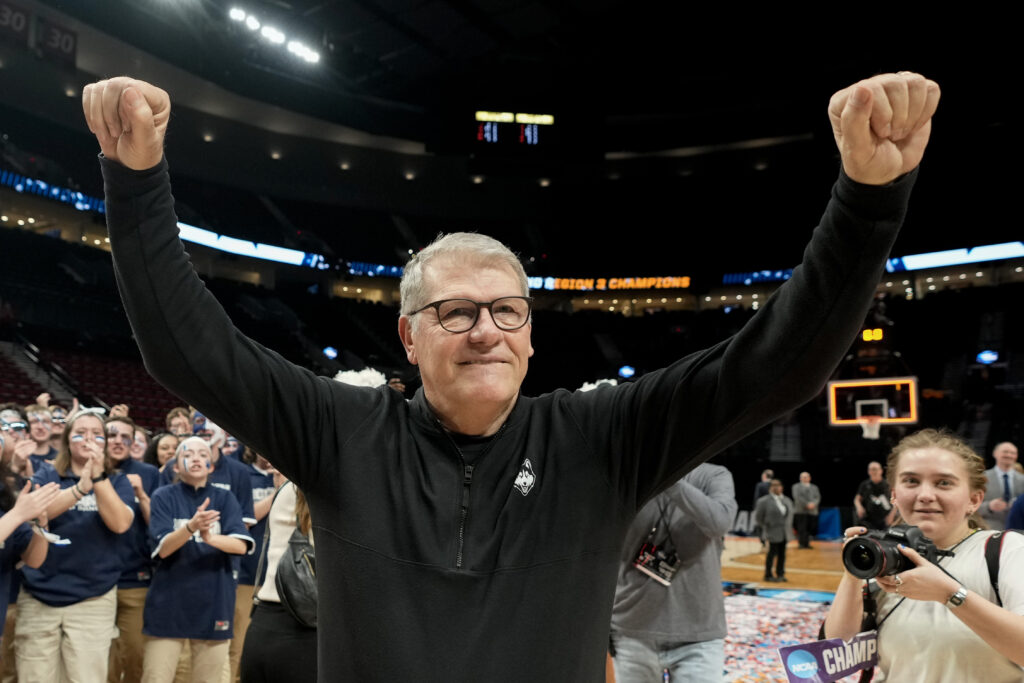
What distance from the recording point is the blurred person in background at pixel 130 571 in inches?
197

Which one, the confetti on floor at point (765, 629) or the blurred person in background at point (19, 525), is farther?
the confetti on floor at point (765, 629)

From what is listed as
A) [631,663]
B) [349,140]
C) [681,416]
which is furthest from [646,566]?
[349,140]

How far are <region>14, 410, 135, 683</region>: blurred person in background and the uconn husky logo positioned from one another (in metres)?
3.93

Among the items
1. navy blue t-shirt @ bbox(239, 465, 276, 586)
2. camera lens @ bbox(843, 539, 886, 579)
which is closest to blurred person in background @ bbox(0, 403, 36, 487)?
navy blue t-shirt @ bbox(239, 465, 276, 586)

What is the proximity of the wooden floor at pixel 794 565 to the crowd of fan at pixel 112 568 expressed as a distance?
26.6 ft

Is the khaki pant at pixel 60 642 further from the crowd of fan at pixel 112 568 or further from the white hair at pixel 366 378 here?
the white hair at pixel 366 378

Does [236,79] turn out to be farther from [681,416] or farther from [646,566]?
[681,416]

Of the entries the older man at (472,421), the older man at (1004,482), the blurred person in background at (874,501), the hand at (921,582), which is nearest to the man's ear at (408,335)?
the older man at (472,421)

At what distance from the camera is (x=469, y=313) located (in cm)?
149

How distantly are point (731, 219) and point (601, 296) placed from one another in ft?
20.6

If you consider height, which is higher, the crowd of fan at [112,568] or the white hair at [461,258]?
the white hair at [461,258]

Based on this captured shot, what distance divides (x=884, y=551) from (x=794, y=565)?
1234 cm

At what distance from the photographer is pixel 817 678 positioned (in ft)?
7.80

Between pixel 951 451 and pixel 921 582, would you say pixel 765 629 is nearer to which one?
pixel 951 451
